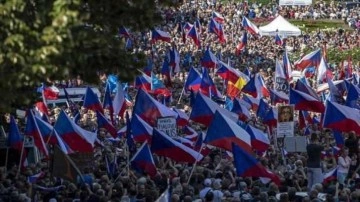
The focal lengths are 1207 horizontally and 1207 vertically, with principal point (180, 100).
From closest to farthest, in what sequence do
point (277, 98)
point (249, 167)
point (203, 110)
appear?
point (249, 167)
point (203, 110)
point (277, 98)

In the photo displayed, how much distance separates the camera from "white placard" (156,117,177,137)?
2363cm

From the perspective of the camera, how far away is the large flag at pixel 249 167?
1897cm

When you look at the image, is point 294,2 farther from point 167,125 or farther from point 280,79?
point 167,125

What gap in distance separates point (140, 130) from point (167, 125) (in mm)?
639

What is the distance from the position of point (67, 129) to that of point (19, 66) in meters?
9.12

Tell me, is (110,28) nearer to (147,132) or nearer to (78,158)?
(78,158)

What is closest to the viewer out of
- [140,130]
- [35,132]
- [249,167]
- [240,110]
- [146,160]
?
[249,167]

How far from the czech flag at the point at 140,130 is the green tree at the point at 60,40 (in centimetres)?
775

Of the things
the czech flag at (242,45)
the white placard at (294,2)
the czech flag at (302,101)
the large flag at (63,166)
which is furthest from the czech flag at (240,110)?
the white placard at (294,2)

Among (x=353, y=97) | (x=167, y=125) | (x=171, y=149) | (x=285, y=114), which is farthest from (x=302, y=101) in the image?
(x=171, y=149)

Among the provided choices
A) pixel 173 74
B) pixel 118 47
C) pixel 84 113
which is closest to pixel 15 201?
pixel 118 47

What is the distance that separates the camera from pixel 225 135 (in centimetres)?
2148

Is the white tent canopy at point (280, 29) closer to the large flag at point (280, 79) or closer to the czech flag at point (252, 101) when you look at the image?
the large flag at point (280, 79)

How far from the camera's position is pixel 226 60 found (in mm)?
51625
